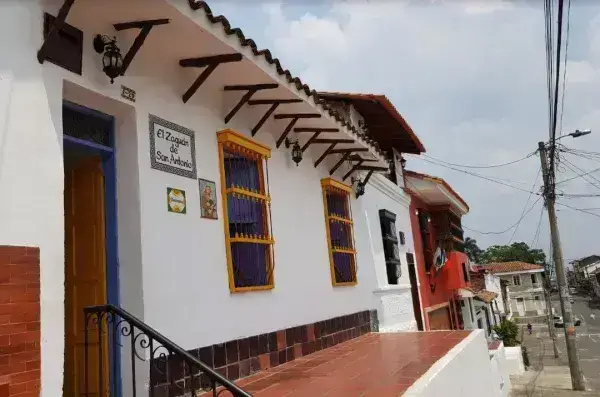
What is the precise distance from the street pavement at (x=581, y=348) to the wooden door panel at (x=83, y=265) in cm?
1776

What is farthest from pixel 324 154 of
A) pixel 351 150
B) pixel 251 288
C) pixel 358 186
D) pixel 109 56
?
pixel 109 56

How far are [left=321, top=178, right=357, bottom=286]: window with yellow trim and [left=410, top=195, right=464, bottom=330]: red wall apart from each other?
4701 millimetres

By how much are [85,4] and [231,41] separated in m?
1.14

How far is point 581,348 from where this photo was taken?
32250 mm

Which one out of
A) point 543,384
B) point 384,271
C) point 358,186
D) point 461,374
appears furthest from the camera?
point 543,384

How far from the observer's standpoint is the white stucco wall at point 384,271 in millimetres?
9156

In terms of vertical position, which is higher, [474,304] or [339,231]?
[339,231]

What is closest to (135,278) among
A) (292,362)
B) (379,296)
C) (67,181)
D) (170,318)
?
(170,318)

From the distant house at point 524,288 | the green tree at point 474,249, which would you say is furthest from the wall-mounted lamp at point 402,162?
the green tree at point 474,249

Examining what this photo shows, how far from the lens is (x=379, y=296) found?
900 cm

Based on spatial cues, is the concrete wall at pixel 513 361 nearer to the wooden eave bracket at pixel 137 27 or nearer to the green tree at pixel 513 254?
the wooden eave bracket at pixel 137 27

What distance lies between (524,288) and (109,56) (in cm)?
5483

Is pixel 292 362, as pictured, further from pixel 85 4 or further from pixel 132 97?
pixel 85 4

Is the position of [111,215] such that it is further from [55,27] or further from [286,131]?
[286,131]
